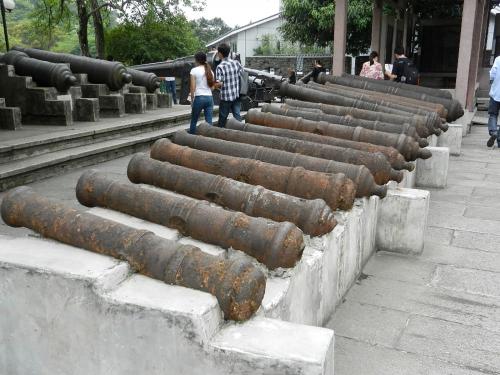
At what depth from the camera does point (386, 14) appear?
16.5 metres

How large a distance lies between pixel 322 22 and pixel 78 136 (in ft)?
59.3

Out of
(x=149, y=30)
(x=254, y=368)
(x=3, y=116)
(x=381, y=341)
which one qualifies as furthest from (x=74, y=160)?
(x=149, y=30)

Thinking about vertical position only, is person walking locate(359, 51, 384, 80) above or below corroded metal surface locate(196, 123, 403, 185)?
above

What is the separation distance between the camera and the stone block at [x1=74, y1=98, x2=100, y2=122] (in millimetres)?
10094

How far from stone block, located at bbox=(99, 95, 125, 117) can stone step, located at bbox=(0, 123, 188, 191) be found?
1141 millimetres

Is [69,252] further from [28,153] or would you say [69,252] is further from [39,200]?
[28,153]

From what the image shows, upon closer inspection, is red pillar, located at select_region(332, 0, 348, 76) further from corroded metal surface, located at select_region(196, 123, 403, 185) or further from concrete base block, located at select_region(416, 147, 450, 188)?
corroded metal surface, located at select_region(196, 123, 403, 185)

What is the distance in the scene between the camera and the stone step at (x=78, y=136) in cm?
720

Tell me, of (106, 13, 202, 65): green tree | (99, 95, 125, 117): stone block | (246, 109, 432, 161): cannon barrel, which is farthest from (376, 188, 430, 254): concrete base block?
(106, 13, 202, 65): green tree

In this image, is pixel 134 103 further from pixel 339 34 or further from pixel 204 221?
pixel 204 221

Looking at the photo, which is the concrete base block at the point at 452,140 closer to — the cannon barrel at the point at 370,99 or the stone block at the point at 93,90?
the cannon barrel at the point at 370,99

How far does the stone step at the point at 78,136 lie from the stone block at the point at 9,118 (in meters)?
0.70

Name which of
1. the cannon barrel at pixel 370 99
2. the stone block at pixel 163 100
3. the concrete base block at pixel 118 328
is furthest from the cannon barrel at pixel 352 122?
the stone block at pixel 163 100

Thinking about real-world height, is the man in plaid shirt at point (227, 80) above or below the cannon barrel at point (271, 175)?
above
